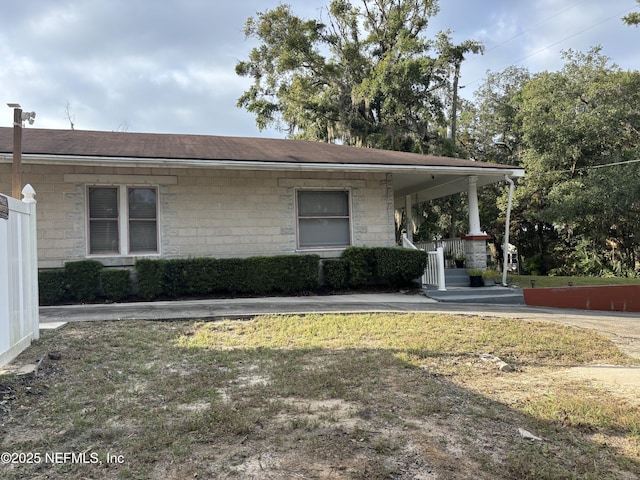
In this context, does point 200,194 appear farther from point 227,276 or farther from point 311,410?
point 311,410

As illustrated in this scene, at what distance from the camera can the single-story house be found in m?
9.94

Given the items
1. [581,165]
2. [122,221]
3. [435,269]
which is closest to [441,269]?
[435,269]

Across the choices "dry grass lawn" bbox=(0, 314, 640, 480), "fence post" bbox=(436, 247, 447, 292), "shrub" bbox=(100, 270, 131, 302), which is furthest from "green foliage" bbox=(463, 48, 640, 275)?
"shrub" bbox=(100, 270, 131, 302)

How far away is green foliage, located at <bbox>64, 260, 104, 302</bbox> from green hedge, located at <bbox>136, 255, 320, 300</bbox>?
2.97ft

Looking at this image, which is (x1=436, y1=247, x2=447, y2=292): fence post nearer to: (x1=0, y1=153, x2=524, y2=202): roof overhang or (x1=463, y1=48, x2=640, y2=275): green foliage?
(x1=0, y1=153, x2=524, y2=202): roof overhang

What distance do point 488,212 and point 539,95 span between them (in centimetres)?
678

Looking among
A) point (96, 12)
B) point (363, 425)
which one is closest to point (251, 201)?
point (96, 12)

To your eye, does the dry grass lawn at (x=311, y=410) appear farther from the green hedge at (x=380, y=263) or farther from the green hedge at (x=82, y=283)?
the green hedge at (x=380, y=263)

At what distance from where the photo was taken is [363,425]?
322 centimetres

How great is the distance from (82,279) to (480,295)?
8964 mm

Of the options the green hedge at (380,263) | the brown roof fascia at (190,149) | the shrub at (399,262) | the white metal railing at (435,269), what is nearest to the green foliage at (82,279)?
the brown roof fascia at (190,149)

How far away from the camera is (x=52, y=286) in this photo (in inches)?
367

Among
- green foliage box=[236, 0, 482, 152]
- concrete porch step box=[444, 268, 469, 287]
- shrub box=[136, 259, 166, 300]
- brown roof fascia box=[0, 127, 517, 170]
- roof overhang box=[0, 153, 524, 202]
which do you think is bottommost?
concrete porch step box=[444, 268, 469, 287]

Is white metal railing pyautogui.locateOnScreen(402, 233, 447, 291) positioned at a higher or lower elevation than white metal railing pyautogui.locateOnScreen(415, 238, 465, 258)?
lower
